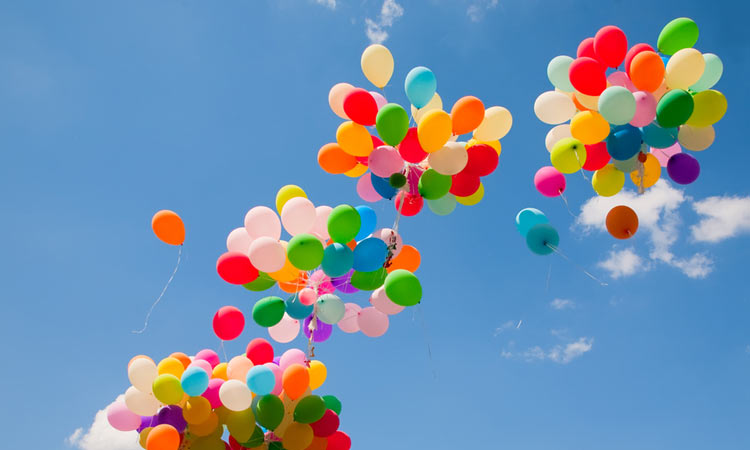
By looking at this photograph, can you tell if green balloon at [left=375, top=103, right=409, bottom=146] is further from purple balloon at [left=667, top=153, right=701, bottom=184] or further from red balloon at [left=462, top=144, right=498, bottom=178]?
purple balloon at [left=667, top=153, right=701, bottom=184]

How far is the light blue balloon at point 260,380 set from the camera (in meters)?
5.09

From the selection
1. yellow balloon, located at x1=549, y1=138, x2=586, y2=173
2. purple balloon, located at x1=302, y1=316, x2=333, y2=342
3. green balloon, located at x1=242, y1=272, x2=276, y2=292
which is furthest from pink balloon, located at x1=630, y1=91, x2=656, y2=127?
green balloon, located at x1=242, y1=272, x2=276, y2=292

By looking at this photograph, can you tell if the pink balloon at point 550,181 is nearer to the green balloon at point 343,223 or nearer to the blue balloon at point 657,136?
the blue balloon at point 657,136

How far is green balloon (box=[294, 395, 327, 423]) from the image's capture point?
5.21 m

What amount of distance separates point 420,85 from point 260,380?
3092mm

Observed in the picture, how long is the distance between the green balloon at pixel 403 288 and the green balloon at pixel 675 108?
8.37 ft

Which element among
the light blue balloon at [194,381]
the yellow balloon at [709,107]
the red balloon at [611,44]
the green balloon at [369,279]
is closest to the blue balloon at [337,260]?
the green balloon at [369,279]

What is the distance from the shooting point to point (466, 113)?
5352mm

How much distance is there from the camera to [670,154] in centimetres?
568

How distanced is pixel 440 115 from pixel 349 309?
88.5 inches

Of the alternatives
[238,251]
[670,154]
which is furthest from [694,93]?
[238,251]

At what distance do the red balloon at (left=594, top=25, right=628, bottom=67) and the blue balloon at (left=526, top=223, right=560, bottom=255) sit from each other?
5.33 ft

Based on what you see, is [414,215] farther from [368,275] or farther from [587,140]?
[587,140]

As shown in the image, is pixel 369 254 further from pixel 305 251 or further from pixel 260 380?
pixel 260 380
